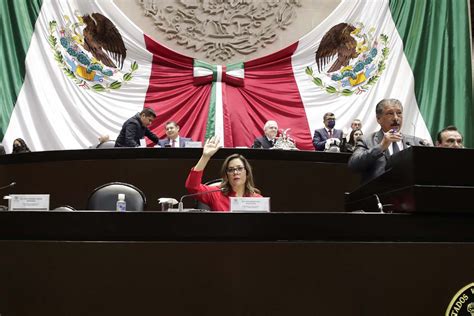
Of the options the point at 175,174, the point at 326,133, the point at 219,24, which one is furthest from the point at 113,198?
the point at 219,24

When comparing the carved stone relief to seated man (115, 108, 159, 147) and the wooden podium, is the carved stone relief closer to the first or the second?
seated man (115, 108, 159, 147)

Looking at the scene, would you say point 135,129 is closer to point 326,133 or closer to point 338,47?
point 326,133

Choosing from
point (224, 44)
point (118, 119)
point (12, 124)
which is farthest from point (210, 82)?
point (12, 124)

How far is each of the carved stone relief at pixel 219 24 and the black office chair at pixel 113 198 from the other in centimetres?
451

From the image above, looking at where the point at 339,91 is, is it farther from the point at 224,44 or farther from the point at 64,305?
the point at 64,305

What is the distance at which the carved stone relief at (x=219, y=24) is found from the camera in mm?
7629

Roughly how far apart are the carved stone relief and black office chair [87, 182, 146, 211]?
451 centimetres

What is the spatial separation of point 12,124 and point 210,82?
236 centimetres

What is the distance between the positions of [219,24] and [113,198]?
4851 mm

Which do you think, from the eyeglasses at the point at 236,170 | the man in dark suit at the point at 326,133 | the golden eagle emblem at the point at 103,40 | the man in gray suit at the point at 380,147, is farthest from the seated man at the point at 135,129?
the man in gray suit at the point at 380,147

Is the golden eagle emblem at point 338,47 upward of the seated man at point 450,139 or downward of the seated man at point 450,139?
upward

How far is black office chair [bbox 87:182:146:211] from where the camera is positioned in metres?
3.21

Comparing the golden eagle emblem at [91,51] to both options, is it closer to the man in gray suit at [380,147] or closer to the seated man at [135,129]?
the seated man at [135,129]

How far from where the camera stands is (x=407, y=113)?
7309 millimetres
